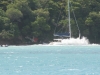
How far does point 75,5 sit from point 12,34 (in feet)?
44.0

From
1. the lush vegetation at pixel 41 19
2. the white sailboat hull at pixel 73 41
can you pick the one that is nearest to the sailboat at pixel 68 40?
the white sailboat hull at pixel 73 41

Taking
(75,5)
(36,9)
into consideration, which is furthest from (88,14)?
(36,9)

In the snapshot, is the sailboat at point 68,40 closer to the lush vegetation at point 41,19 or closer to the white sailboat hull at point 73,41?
the white sailboat hull at point 73,41

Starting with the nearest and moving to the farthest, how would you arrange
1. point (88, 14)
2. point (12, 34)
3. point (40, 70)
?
point (40, 70) → point (12, 34) → point (88, 14)

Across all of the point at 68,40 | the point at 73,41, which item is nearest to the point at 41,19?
the point at 68,40

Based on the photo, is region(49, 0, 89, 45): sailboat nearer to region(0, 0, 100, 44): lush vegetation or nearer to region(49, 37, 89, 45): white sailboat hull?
region(49, 37, 89, 45): white sailboat hull

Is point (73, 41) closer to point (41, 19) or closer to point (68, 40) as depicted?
point (68, 40)

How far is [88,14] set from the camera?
96.3 metres

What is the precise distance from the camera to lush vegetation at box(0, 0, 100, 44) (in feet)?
302

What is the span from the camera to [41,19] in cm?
9250

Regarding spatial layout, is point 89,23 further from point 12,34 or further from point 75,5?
point 12,34

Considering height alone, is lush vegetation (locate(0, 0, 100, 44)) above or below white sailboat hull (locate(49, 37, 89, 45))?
above

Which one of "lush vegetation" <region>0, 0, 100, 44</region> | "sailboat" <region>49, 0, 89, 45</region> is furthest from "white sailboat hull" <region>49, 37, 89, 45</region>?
"lush vegetation" <region>0, 0, 100, 44</region>

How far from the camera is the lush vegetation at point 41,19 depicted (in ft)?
302
